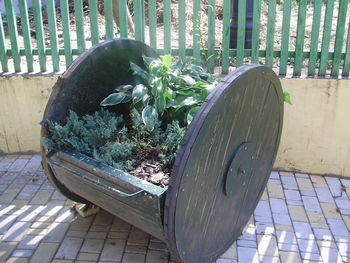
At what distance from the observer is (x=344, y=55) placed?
3.77m

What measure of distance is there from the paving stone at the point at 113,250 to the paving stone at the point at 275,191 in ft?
4.62

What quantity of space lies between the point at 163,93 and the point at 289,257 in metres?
1.42

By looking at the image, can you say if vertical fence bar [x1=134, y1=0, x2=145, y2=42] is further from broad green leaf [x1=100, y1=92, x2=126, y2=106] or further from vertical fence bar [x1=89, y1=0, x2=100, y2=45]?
broad green leaf [x1=100, y1=92, x2=126, y2=106]

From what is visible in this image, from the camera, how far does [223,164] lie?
2402 millimetres

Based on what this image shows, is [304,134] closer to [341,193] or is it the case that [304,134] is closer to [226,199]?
[341,193]

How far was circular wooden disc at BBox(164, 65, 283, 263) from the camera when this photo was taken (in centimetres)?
208

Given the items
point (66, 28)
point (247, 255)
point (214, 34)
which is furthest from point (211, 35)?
point (247, 255)

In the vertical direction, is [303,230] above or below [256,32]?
below

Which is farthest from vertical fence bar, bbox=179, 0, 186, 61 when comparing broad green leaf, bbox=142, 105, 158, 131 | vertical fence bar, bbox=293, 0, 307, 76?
broad green leaf, bbox=142, 105, 158, 131

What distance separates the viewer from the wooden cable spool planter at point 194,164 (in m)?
2.12

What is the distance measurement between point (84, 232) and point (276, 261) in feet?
4.54

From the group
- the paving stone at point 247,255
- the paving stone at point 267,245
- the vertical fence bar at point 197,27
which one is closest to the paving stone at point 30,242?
the paving stone at point 247,255

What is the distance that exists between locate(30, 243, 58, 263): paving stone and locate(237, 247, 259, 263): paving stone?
4.20ft

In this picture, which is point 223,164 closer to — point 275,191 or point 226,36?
point 275,191
